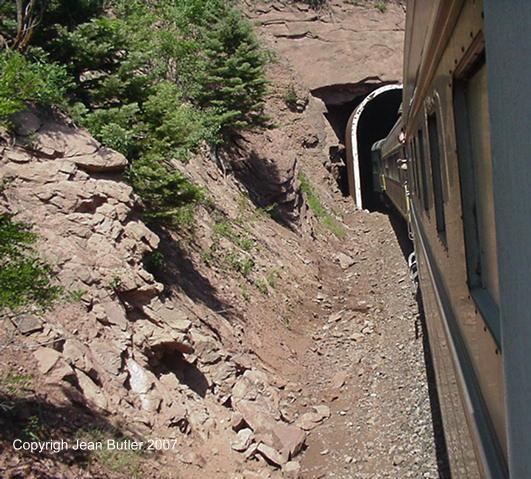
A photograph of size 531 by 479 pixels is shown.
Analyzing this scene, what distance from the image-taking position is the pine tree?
13.6m

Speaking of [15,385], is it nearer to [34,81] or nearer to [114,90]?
[34,81]

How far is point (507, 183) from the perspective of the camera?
54.3 inches

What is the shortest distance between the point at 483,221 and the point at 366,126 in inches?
995

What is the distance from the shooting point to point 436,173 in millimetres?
4277

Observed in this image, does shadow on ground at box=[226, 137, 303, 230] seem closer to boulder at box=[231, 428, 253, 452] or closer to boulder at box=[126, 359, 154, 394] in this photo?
boulder at box=[231, 428, 253, 452]

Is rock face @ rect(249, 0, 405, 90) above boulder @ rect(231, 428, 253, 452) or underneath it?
above

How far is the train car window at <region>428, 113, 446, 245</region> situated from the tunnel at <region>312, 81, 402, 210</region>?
18200mm

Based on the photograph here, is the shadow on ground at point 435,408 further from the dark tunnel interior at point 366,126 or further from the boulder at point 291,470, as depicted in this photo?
the dark tunnel interior at point 366,126

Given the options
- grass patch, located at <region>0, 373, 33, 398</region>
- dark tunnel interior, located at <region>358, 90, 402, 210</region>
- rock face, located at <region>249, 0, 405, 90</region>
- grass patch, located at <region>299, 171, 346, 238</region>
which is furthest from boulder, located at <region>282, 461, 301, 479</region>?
rock face, located at <region>249, 0, 405, 90</region>

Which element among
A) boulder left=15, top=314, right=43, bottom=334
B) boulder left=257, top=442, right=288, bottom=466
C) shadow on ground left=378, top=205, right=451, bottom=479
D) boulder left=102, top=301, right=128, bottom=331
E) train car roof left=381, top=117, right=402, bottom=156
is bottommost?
boulder left=257, top=442, right=288, bottom=466

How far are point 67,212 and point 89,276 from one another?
37.4 inches

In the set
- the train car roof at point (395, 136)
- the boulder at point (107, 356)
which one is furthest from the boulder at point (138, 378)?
the train car roof at point (395, 136)

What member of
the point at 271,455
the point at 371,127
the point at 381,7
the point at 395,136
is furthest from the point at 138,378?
the point at 381,7

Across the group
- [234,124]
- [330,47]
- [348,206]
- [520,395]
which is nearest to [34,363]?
[520,395]
